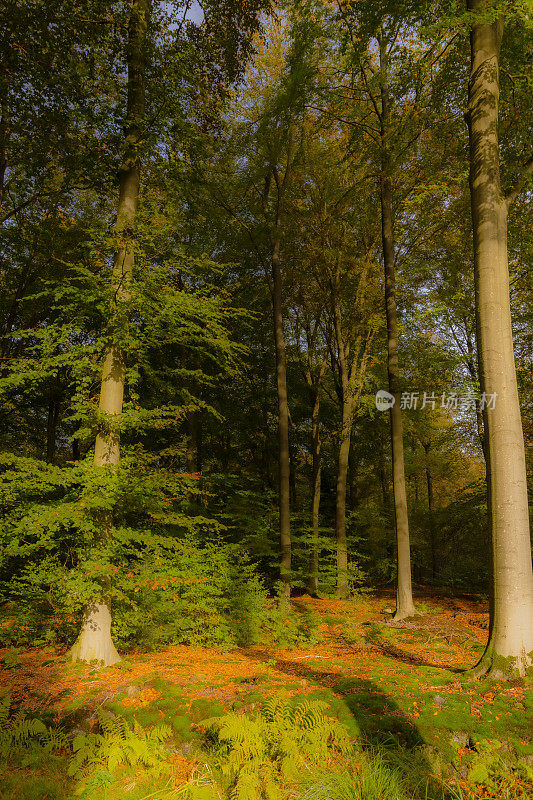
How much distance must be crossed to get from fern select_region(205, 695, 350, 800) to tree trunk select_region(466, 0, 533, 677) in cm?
197

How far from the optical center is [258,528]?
11.9 m

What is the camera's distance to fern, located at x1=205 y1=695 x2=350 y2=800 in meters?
3.23

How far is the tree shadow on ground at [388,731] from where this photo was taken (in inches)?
127

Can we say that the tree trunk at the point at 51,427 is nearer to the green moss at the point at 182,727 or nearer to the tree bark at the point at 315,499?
the tree bark at the point at 315,499

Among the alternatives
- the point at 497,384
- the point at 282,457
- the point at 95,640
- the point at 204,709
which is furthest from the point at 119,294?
the point at 282,457

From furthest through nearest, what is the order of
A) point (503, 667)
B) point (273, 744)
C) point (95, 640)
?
point (95, 640)
point (503, 667)
point (273, 744)

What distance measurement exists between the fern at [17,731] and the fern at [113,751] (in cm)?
38

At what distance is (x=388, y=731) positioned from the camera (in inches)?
148

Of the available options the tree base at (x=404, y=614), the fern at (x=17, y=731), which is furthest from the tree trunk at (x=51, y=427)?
the tree base at (x=404, y=614)

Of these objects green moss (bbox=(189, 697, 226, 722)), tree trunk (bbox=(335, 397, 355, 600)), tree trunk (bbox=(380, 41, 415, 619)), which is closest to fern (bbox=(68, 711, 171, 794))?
green moss (bbox=(189, 697, 226, 722))

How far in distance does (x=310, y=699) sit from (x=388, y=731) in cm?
79

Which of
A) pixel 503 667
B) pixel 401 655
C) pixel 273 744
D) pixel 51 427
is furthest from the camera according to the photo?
pixel 51 427

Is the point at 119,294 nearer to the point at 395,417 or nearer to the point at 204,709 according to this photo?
the point at 204,709

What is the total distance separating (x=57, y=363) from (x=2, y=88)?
16.9ft
